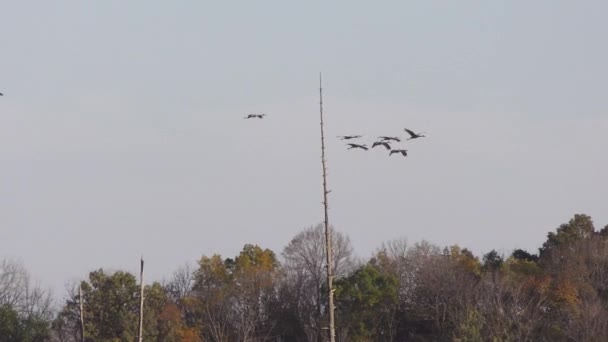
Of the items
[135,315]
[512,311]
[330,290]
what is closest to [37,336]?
[135,315]

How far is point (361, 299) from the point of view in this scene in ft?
179

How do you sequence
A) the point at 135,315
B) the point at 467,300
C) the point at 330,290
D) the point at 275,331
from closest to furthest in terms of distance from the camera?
the point at 330,290, the point at 135,315, the point at 467,300, the point at 275,331

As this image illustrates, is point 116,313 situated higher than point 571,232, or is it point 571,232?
point 571,232

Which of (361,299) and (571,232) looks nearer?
(361,299)

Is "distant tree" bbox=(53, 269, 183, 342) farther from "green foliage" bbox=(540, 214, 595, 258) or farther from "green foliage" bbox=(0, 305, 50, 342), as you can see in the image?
"green foliage" bbox=(540, 214, 595, 258)

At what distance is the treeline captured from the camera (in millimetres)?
51906

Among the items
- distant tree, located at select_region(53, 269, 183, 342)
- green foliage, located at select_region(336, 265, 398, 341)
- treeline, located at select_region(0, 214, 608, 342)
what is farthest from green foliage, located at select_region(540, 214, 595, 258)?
distant tree, located at select_region(53, 269, 183, 342)

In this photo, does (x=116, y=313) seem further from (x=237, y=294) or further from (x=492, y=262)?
(x=492, y=262)

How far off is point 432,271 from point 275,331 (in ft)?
27.6

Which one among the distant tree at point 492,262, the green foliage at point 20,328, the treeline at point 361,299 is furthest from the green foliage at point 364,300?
the green foliage at point 20,328

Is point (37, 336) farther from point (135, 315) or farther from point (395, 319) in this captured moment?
point (395, 319)

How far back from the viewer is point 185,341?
53.9 metres

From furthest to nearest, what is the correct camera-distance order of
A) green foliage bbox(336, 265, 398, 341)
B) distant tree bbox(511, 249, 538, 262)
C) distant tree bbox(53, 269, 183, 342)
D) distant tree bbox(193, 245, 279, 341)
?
distant tree bbox(511, 249, 538, 262) < distant tree bbox(193, 245, 279, 341) < green foliage bbox(336, 265, 398, 341) < distant tree bbox(53, 269, 183, 342)

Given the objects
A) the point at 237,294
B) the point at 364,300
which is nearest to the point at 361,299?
the point at 364,300
